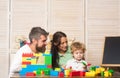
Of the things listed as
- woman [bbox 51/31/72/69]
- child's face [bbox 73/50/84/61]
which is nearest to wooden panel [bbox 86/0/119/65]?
woman [bbox 51/31/72/69]

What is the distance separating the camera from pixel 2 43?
3818mm

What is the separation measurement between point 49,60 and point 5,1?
6.94ft

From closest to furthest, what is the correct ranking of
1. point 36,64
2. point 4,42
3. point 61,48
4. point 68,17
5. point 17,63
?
1. point 36,64
2. point 17,63
3. point 61,48
4. point 4,42
5. point 68,17

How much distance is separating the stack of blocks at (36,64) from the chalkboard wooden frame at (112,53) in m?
0.75

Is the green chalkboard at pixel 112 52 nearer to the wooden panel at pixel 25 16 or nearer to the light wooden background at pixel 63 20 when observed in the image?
the light wooden background at pixel 63 20

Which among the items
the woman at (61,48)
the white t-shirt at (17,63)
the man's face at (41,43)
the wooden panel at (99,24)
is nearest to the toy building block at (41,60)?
the white t-shirt at (17,63)

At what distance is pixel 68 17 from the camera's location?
392 centimetres

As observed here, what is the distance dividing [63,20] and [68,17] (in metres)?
0.09

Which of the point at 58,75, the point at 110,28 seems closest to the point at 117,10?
the point at 110,28

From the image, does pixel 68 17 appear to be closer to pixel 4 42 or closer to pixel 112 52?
pixel 4 42

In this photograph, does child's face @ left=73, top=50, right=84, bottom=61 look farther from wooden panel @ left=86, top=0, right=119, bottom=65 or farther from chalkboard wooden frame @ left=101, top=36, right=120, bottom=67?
wooden panel @ left=86, top=0, right=119, bottom=65

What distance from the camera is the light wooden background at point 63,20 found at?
12.5ft

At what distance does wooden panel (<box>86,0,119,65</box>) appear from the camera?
396 centimetres

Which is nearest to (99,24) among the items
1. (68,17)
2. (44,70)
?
(68,17)
